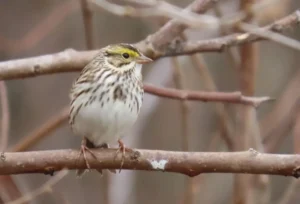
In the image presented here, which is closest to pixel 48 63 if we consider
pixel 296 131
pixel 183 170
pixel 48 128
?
pixel 48 128

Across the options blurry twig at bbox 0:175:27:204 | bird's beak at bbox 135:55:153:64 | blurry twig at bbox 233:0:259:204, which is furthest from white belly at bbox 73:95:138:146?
blurry twig at bbox 233:0:259:204

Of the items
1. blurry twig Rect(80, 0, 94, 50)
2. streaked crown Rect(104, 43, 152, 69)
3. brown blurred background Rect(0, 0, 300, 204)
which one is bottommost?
streaked crown Rect(104, 43, 152, 69)

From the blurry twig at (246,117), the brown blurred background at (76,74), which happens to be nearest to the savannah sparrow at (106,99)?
the blurry twig at (246,117)

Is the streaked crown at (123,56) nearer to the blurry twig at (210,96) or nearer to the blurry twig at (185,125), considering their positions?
the blurry twig at (210,96)

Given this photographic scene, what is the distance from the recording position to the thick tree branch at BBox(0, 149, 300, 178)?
8.64 feet

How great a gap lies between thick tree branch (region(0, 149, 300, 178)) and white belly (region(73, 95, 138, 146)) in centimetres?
33

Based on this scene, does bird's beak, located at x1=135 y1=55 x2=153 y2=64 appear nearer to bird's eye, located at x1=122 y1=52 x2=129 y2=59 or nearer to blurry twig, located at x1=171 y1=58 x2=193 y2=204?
bird's eye, located at x1=122 y1=52 x2=129 y2=59

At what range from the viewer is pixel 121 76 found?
334 cm

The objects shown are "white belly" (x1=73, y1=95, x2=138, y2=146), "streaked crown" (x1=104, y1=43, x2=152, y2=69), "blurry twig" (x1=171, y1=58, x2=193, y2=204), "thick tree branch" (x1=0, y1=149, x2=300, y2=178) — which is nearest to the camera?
"thick tree branch" (x1=0, y1=149, x2=300, y2=178)

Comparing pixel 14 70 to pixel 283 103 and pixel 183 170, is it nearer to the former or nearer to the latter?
pixel 183 170

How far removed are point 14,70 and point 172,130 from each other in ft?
12.8

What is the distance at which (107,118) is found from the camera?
3.21m

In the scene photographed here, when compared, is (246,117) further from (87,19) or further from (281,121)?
(87,19)

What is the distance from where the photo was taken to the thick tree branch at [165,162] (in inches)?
104
